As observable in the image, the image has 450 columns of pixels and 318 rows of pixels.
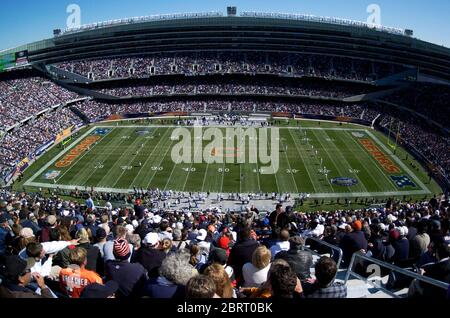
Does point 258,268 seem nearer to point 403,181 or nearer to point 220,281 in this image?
point 220,281

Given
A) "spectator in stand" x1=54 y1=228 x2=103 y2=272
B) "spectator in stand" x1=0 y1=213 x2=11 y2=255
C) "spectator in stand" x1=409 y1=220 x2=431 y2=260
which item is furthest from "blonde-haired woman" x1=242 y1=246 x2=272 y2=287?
"spectator in stand" x1=0 y1=213 x2=11 y2=255

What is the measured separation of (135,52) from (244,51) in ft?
72.0

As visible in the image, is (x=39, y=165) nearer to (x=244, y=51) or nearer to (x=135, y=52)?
(x=135, y=52)

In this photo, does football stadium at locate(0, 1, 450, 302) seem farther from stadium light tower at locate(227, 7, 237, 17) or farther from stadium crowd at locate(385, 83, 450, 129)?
stadium light tower at locate(227, 7, 237, 17)

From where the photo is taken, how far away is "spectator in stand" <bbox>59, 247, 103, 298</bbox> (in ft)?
20.8

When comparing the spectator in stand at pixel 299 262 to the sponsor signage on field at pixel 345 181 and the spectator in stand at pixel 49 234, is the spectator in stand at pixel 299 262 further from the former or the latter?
the sponsor signage on field at pixel 345 181

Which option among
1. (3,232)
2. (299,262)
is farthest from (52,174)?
(299,262)

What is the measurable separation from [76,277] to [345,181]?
3769 centimetres

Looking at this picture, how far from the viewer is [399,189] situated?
3931cm

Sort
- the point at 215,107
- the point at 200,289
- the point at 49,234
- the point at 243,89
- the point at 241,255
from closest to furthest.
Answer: the point at 200,289 → the point at 241,255 → the point at 49,234 → the point at 215,107 → the point at 243,89

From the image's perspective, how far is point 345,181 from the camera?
41094 millimetres

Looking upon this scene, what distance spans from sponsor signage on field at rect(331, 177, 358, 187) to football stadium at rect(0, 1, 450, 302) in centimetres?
20

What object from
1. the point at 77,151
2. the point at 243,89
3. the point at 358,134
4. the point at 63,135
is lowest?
the point at 77,151
